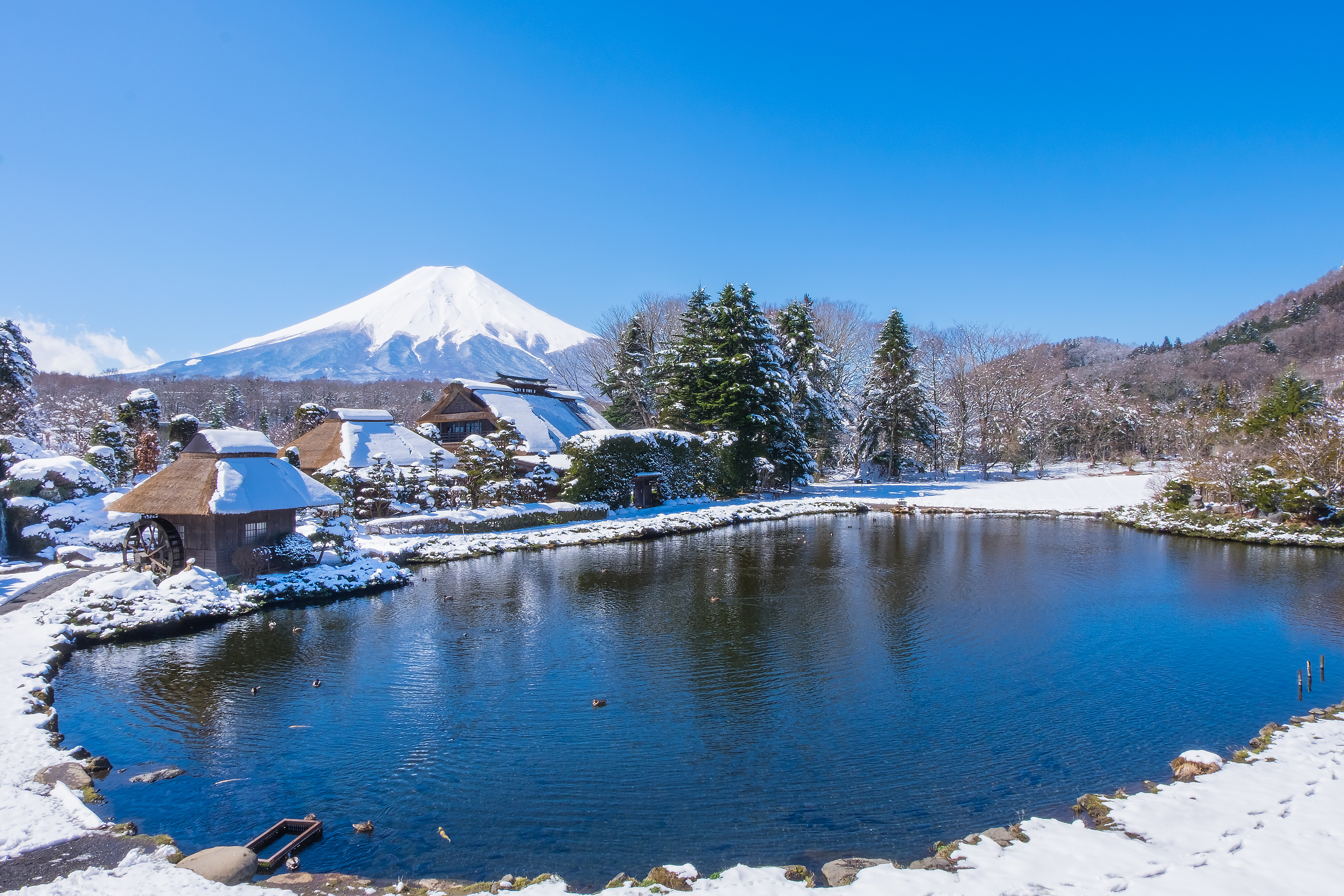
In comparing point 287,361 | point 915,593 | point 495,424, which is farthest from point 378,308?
point 915,593

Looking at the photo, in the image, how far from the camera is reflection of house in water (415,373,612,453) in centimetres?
3603

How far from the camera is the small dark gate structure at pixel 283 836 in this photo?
20.0 ft

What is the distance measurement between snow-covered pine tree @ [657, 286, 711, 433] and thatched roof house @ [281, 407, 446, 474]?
40.2 ft

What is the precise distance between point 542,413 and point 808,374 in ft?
55.5

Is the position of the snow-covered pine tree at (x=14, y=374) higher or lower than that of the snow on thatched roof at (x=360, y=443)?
higher

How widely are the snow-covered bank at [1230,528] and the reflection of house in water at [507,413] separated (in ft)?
84.6

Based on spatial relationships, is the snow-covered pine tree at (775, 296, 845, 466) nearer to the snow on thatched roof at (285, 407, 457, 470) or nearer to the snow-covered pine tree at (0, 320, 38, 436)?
the snow on thatched roof at (285, 407, 457, 470)

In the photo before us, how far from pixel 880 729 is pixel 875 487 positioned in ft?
114

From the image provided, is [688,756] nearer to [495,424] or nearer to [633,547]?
[633,547]

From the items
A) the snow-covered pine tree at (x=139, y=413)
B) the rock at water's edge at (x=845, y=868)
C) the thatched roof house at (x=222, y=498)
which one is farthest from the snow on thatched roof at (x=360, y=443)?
the rock at water's edge at (x=845, y=868)

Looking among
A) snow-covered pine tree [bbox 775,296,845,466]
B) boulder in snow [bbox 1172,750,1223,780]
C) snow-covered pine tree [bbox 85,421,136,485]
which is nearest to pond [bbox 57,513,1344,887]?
boulder in snow [bbox 1172,750,1223,780]

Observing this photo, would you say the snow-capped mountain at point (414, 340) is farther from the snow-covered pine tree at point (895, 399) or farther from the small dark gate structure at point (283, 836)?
the small dark gate structure at point (283, 836)

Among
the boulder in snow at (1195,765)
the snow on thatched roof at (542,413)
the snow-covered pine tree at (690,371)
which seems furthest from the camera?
the snow-covered pine tree at (690,371)

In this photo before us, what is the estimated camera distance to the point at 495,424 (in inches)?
1421
